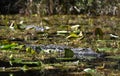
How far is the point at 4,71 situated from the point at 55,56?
34.0 inches

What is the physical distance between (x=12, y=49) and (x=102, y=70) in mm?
1417

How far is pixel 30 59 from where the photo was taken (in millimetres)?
4238

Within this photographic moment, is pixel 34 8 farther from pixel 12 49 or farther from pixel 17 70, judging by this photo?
pixel 17 70

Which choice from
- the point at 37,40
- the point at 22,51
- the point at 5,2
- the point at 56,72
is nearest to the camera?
the point at 56,72

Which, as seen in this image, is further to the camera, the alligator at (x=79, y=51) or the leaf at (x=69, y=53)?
the alligator at (x=79, y=51)

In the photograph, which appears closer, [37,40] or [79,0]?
[37,40]

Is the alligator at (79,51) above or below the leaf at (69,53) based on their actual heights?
below

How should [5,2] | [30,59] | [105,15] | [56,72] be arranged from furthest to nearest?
[5,2] < [105,15] < [30,59] < [56,72]

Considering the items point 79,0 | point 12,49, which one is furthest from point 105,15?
point 12,49

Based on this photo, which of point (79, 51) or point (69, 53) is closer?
point (69, 53)

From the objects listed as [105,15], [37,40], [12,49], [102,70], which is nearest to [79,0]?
[105,15]

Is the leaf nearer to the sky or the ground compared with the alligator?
nearer to the sky

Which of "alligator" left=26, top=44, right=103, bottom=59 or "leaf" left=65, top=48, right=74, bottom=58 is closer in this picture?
"leaf" left=65, top=48, right=74, bottom=58

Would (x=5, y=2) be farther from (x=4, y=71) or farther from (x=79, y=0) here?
(x=4, y=71)
